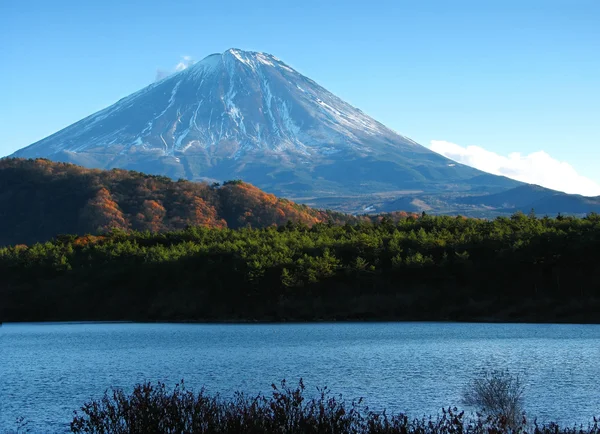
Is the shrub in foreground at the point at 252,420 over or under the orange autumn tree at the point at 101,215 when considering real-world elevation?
under

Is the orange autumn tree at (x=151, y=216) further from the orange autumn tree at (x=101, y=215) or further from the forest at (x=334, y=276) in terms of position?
the forest at (x=334, y=276)

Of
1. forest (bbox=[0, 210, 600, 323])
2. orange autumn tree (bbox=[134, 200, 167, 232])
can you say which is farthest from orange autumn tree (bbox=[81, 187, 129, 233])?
forest (bbox=[0, 210, 600, 323])

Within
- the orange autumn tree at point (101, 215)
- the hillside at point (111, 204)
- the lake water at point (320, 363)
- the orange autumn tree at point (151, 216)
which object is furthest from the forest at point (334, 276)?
the hillside at point (111, 204)

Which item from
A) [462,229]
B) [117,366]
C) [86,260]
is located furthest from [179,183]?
[117,366]

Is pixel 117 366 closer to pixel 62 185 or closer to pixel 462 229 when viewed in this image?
pixel 462 229

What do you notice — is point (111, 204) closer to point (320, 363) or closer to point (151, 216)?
point (151, 216)
